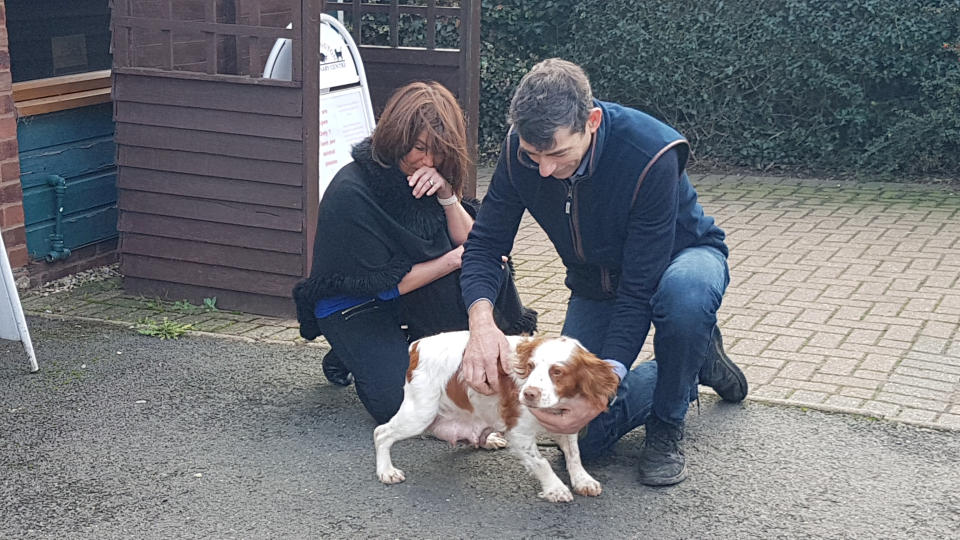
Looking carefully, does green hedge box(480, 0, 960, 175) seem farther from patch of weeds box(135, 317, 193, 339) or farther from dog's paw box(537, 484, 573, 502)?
dog's paw box(537, 484, 573, 502)

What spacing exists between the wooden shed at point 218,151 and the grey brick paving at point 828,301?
0.25 meters

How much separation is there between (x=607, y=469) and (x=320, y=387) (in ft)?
4.97

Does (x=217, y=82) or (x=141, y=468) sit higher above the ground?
(x=217, y=82)

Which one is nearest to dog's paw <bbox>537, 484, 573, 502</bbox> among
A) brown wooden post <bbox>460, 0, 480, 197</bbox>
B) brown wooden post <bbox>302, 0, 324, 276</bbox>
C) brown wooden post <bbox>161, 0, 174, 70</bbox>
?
brown wooden post <bbox>302, 0, 324, 276</bbox>

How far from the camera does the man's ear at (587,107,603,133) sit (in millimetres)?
3830

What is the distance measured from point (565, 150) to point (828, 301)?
3142mm

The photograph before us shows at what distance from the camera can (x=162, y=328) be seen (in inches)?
233

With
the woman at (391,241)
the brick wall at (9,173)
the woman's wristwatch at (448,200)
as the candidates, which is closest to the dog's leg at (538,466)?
the woman at (391,241)

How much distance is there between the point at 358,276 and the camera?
181 inches

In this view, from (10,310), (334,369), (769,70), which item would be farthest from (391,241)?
(769,70)

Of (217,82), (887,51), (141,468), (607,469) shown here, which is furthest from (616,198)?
(887,51)

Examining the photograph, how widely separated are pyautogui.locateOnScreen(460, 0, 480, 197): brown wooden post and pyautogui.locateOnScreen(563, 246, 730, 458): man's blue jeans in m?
2.55

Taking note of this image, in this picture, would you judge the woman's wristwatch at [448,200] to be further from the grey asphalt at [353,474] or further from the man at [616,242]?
the grey asphalt at [353,474]

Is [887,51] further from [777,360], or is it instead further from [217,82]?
[217,82]
